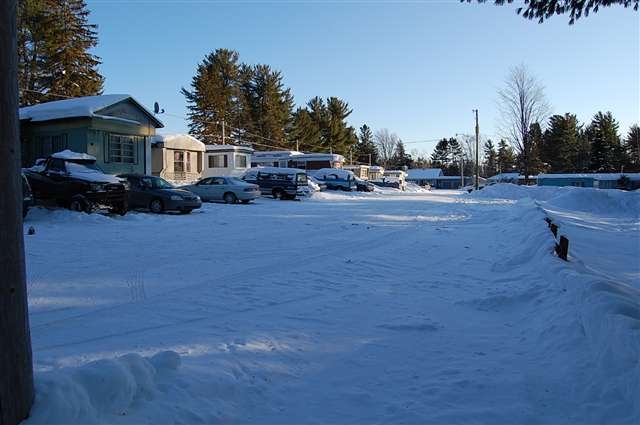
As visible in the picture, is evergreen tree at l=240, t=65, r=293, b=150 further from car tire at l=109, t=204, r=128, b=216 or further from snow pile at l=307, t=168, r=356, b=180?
car tire at l=109, t=204, r=128, b=216

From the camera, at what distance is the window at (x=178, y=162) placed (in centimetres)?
3628

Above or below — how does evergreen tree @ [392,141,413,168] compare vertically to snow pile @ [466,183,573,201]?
above

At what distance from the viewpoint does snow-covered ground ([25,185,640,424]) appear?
355 centimetres

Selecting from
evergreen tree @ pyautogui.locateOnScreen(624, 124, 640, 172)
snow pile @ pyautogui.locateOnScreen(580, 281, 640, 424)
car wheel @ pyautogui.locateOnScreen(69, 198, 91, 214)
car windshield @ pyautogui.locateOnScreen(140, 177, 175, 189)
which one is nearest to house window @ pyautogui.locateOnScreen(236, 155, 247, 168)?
car windshield @ pyautogui.locateOnScreen(140, 177, 175, 189)

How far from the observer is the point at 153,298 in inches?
253

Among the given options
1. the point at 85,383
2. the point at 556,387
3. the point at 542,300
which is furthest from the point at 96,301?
the point at 542,300

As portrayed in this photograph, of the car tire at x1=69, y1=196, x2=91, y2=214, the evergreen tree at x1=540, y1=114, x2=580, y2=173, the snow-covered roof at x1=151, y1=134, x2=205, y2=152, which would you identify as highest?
the evergreen tree at x1=540, y1=114, x2=580, y2=173

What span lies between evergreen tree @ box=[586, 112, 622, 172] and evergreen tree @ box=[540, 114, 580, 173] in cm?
423

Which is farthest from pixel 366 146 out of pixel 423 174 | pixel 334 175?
pixel 334 175

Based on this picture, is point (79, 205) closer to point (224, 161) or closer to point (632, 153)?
point (224, 161)

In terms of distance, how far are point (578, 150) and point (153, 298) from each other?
89.5m

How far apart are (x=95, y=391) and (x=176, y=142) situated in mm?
34198

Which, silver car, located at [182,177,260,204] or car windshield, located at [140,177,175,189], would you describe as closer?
car windshield, located at [140,177,175,189]

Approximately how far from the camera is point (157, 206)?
18.9 meters
